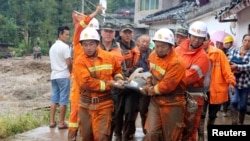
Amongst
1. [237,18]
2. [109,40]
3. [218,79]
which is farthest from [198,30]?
[237,18]

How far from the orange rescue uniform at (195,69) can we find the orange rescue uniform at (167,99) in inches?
10.8

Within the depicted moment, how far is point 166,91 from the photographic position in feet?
19.3

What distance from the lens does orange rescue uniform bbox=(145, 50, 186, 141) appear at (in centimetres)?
586

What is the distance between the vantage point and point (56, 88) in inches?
352

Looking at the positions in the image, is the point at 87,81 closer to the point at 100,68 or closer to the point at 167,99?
the point at 100,68

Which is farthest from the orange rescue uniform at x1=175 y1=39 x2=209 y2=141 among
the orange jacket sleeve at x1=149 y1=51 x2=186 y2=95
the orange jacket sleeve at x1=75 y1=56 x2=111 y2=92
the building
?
the building

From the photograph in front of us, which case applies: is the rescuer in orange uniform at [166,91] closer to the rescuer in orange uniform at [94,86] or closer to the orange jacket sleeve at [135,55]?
the rescuer in orange uniform at [94,86]

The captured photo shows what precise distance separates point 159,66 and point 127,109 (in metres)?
1.61

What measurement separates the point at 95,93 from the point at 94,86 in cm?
14

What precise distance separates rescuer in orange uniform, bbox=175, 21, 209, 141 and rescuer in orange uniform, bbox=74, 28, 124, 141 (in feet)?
3.06

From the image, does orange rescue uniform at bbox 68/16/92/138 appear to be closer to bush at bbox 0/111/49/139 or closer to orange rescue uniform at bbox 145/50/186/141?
orange rescue uniform at bbox 145/50/186/141

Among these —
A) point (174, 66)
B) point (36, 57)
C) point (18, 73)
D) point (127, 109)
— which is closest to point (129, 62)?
point (127, 109)

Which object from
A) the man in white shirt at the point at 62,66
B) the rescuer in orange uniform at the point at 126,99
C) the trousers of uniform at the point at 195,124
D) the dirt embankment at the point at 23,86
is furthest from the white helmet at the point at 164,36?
the dirt embankment at the point at 23,86

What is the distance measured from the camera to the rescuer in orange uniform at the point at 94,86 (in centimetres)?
606
